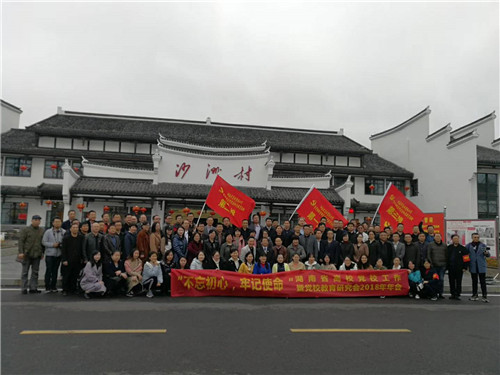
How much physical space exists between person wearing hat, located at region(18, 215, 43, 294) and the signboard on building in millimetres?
15089

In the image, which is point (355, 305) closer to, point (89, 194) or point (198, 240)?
point (198, 240)

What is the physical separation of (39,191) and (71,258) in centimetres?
1852

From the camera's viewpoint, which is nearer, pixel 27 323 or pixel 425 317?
pixel 27 323

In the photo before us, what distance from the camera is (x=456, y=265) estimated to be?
9.37 metres

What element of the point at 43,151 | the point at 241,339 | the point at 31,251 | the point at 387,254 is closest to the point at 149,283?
the point at 31,251

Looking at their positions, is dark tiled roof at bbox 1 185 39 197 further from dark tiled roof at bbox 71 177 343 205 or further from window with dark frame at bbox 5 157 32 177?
dark tiled roof at bbox 71 177 343 205

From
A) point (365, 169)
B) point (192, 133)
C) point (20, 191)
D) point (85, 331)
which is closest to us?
point (85, 331)

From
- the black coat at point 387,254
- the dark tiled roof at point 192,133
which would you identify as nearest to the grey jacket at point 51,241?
the black coat at point 387,254

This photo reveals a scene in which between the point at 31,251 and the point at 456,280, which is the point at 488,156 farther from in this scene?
the point at 31,251

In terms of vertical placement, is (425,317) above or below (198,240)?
below

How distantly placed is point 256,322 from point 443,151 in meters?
28.1

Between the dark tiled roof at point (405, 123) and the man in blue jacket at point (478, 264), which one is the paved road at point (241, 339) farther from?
the dark tiled roof at point (405, 123)

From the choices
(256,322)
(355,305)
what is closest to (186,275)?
(256,322)

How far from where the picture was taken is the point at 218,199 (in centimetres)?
1133
